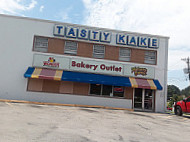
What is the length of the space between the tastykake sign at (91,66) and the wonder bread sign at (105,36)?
214 centimetres

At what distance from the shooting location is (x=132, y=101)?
16.8 meters

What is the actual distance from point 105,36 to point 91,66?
11.0 feet

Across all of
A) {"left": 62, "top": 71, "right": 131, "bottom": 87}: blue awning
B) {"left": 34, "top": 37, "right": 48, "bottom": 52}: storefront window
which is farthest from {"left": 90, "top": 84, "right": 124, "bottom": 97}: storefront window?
{"left": 34, "top": 37, "right": 48, "bottom": 52}: storefront window

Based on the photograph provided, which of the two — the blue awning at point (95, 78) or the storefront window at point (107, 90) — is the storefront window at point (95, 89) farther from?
the blue awning at point (95, 78)

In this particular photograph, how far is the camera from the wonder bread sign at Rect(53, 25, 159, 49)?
54.9ft

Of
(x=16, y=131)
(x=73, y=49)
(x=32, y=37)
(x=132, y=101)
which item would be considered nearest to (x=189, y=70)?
(x=132, y=101)

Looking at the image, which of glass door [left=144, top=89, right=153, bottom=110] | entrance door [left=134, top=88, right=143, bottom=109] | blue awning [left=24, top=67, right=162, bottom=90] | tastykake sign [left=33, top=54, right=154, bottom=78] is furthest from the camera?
glass door [left=144, top=89, right=153, bottom=110]

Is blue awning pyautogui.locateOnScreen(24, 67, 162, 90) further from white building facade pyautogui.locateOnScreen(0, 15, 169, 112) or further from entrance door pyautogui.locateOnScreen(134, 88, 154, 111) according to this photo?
entrance door pyautogui.locateOnScreen(134, 88, 154, 111)

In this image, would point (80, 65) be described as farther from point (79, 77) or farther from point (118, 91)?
point (118, 91)

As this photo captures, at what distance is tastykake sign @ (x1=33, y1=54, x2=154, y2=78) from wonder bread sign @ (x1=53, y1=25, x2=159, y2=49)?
214 centimetres

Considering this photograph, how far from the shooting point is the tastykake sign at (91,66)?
16203mm

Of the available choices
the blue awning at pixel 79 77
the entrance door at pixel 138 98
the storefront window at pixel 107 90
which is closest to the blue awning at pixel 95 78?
the blue awning at pixel 79 77

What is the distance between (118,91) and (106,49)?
14.3 feet

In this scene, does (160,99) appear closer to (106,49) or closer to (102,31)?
(106,49)
